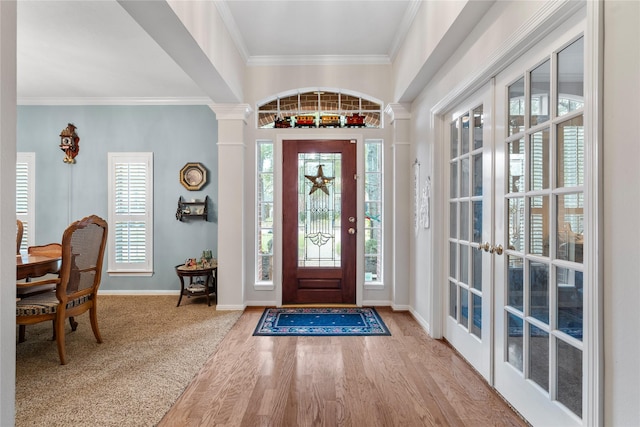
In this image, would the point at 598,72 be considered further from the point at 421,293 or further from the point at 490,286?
the point at 421,293

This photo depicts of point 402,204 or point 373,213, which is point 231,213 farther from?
point 402,204

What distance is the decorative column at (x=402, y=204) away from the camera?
3748 millimetres

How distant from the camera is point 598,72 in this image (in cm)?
124

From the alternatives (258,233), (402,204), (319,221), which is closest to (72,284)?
(258,233)

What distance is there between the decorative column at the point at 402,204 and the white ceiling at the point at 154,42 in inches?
30.7

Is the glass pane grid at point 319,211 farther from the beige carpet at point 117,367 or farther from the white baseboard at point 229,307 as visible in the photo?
the beige carpet at point 117,367

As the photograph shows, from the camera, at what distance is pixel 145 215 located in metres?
4.62

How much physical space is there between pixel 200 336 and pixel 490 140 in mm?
2811

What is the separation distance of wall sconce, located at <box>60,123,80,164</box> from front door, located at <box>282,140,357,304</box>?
3.01 metres

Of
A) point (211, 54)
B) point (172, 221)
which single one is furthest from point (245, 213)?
point (211, 54)

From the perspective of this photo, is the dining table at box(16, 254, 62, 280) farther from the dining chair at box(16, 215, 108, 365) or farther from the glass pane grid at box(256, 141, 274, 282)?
the glass pane grid at box(256, 141, 274, 282)

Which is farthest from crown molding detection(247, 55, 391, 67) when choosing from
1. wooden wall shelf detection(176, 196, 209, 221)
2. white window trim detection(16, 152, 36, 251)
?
white window trim detection(16, 152, 36, 251)

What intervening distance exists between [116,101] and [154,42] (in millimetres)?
1842

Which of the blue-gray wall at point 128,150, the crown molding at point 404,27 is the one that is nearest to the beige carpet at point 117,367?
the blue-gray wall at point 128,150
